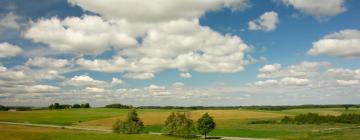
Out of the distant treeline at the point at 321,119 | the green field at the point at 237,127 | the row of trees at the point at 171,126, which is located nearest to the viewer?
the row of trees at the point at 171,126

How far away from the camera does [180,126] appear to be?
82.8 m

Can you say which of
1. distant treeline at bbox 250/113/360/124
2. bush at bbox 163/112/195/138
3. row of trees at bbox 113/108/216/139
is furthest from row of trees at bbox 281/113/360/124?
row of trees at bbox 113/108/216/139

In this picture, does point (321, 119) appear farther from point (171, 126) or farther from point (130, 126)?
point (130, 126)

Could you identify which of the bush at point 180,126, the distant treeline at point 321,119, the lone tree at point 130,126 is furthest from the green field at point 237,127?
the bush at point 180,126

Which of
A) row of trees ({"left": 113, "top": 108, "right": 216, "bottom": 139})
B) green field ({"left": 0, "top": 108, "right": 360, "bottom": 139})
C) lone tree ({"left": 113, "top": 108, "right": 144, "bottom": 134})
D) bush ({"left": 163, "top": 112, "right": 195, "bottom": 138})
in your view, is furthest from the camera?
lone tree ({"left": 113, "top": 108, "right": 144, "bottom": 134})

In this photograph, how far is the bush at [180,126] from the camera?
3228 inches

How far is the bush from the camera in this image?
269 feet

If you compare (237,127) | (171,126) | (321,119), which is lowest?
(237,127)

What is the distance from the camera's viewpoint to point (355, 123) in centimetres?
14038

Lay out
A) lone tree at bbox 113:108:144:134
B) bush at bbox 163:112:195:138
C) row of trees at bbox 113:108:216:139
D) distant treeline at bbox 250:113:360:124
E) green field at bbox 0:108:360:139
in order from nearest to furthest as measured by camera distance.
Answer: bush at bbox 163:112:195:138, row of trees at bbox 113:108:216:139, green field at bbox 0:108:360:139, lone tree at bbox 113:108:144:134, distant treeline at bbox 250:113:360:124

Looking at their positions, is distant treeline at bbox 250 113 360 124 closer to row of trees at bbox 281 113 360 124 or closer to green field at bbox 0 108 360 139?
Answer: row of trees at bbox 281 113 360 124

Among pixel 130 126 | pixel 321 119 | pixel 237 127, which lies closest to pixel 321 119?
pixel 321 119

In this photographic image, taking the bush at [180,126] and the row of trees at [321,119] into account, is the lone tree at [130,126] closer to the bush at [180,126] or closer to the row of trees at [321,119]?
the bush at [180,126]

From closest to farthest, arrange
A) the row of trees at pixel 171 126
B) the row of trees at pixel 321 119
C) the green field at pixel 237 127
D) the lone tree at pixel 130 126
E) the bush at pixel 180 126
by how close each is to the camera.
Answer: the bush at pixel 180 126 → the row of trees at pixel 171 126 → the green field at pixel 237 127 → the lone tree at pixel 130 126 → the row of trees at pixel 321 119
